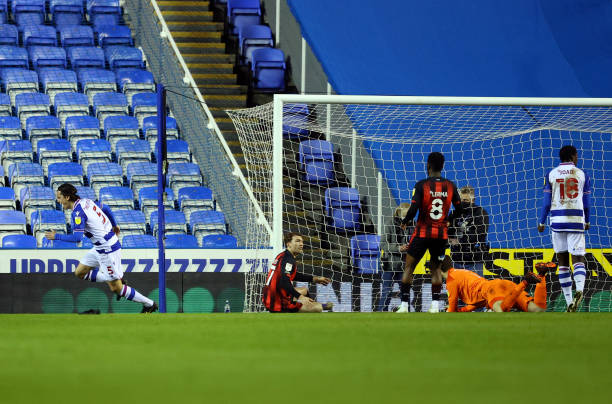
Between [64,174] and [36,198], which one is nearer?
[36,198]

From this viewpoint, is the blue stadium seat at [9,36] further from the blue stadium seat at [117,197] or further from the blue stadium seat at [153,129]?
the blue stadium seat at [117,197]

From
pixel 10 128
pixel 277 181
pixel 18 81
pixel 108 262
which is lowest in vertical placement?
pixel 108 262

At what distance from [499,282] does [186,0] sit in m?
A: 11.9

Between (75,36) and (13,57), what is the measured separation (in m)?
1.26

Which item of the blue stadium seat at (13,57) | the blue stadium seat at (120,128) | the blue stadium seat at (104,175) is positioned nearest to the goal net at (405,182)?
the blue stadium seat at (104,175)

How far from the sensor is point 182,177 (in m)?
14.7

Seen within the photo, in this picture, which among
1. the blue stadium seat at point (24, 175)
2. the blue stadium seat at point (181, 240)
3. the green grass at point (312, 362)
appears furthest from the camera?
the blue stadium seat at point (24, 175)

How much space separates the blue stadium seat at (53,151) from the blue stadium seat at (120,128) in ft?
2.51

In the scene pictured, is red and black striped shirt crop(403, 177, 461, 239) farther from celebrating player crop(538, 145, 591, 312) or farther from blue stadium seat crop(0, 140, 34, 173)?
blue stadium seat crop(0, 140, 34, 173)

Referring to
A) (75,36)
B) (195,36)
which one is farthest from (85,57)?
(195,36)

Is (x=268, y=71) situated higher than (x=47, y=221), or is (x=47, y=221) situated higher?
(x=268, y=71)

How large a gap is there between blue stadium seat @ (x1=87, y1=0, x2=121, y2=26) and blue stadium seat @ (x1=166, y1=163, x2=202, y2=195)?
442 cm

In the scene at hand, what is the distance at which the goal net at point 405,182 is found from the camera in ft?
38.1

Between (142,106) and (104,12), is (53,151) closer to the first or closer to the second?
(142,106)
